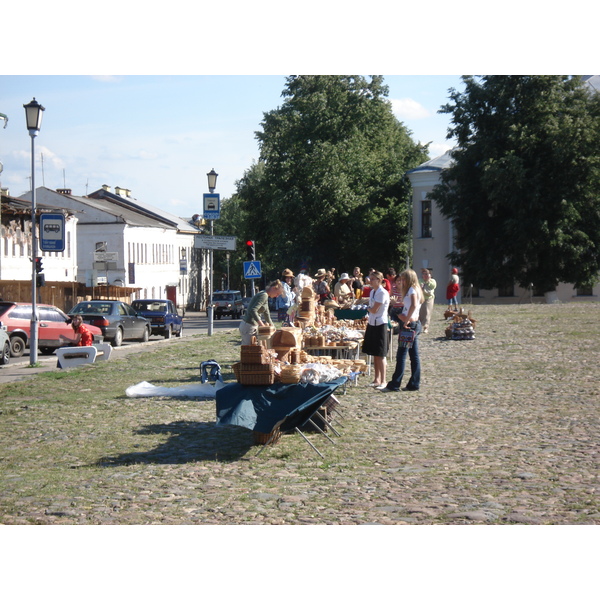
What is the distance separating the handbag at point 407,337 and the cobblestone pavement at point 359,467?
2.55ft

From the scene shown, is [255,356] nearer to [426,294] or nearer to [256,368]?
[256,368]

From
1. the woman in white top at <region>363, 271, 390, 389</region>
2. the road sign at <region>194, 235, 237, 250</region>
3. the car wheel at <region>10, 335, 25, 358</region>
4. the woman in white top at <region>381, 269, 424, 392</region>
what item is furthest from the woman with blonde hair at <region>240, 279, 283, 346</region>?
the road sign at <region>194, 235, 237, 250</region>

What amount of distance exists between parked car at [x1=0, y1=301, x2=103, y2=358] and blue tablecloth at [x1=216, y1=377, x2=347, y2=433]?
1686cm

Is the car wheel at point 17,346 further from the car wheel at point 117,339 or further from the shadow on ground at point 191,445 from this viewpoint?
the shadow on ground at point 191,445

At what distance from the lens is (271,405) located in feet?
30.7

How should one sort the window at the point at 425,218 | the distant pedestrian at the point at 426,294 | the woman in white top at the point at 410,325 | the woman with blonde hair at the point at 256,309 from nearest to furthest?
1. the woman in white top at the point at 410,325
2. the woman with blonde hair at the point at 256,309
3. the distant pedestrian at the point at 426,294
4. the window at the point at 425,218

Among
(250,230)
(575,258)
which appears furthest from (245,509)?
(250,230)

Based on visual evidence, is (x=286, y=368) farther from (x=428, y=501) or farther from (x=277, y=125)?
(x=277, y=125)

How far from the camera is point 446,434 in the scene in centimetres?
1052

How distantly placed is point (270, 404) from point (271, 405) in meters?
0.02

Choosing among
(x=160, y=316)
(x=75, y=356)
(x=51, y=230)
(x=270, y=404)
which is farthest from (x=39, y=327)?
(x=270, y=404)

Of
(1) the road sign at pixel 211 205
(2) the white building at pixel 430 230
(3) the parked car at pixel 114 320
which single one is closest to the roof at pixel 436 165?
(2) the white building at pixel 430 230

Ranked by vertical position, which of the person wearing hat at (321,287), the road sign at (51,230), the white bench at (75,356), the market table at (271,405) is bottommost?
the white bench at (75,356)

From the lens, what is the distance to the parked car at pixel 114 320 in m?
30.1
